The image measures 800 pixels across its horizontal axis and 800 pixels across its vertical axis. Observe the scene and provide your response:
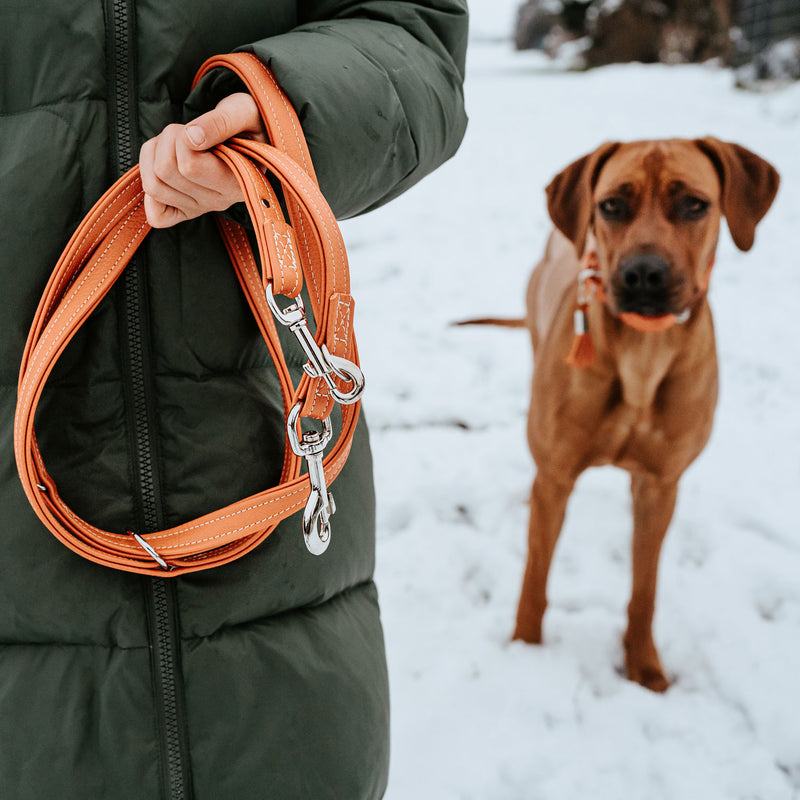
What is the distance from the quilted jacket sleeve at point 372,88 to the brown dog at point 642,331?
0.90 m

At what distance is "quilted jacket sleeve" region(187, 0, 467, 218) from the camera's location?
77 centimetres

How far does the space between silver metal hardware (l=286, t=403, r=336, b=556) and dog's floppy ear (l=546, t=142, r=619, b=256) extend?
4.46 ft

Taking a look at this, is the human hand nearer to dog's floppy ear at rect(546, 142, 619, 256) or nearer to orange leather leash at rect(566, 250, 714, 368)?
orange leather leash at rect(566, 250, 714, 368)

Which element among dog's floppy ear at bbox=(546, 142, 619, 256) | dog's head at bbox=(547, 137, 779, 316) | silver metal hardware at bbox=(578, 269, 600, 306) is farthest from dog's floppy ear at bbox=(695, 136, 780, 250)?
silver metal hardware at bbox=(578, 269, 600, 306)

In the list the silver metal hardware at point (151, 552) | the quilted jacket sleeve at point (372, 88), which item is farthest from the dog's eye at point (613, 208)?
the silver metal hardware at point (151, 552)

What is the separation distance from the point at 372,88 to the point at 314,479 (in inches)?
17.0

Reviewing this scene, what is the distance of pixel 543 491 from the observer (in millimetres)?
1988

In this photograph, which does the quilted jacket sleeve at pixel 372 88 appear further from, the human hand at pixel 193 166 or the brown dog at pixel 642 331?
the brown dog at pixel 642 331

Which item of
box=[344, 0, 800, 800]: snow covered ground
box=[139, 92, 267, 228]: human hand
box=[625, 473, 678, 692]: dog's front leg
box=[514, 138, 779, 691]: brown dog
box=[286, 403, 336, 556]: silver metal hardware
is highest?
box=[139, 92, 267, 228]: human hand

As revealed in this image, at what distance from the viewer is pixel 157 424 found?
821 mm

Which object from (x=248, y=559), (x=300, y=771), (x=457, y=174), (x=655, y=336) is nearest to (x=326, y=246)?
(x=248, y=559)

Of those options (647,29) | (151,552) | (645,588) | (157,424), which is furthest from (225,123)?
(647,29)

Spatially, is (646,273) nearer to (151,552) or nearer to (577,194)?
(577,194)

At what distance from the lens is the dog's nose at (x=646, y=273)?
1.68 meters
